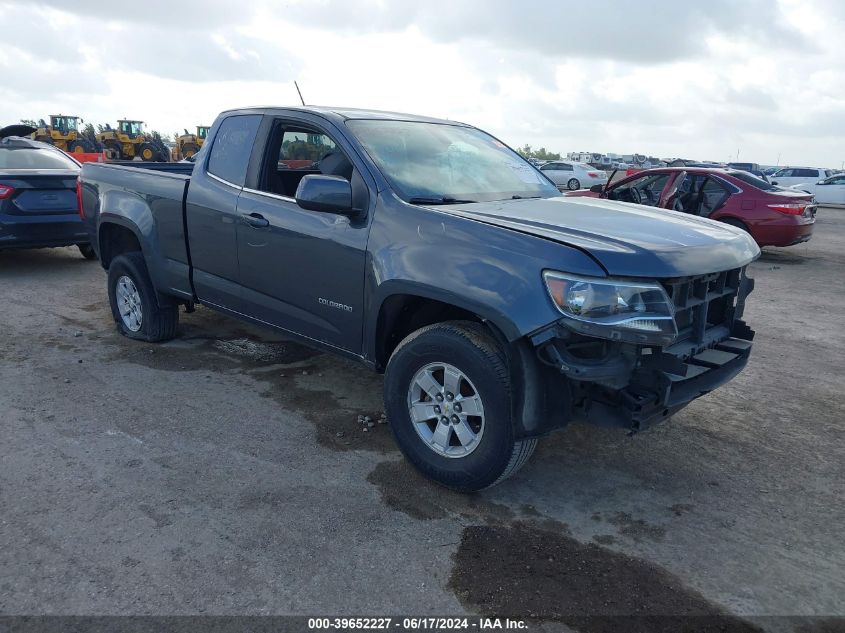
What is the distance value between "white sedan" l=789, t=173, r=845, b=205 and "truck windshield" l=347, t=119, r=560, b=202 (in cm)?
2504

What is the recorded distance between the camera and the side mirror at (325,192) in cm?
363

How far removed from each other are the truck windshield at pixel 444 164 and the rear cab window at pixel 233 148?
36.4 inches

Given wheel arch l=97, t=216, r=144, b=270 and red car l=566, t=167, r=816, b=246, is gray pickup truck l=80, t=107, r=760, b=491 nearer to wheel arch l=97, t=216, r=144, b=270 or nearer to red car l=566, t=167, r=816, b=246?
wheel arch l=97, t=216, r=144, b=270

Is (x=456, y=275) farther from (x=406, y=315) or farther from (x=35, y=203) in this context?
(x=35, y=203)

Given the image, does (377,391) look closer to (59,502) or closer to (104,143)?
(59,502)

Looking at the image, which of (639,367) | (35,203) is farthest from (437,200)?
(35,203)

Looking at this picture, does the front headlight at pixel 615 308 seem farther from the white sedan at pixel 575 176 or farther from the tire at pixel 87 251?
the white sedan at pixel 575 176

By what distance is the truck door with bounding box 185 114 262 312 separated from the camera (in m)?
4.62

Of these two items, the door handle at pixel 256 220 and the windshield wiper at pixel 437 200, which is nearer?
the windshield wiper at pixel 437 200

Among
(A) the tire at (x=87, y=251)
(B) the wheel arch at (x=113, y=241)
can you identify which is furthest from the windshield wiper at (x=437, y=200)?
(A) the tire at (x=87, y=251)

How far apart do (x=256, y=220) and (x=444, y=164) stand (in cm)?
127

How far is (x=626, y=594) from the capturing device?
2746 millimetres

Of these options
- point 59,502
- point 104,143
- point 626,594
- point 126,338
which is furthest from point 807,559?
point 104,143

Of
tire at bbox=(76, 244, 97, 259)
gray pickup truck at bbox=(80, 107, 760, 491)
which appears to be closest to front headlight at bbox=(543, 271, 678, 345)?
gray pickup truck at bbox=(80, 107, 760, 491)
